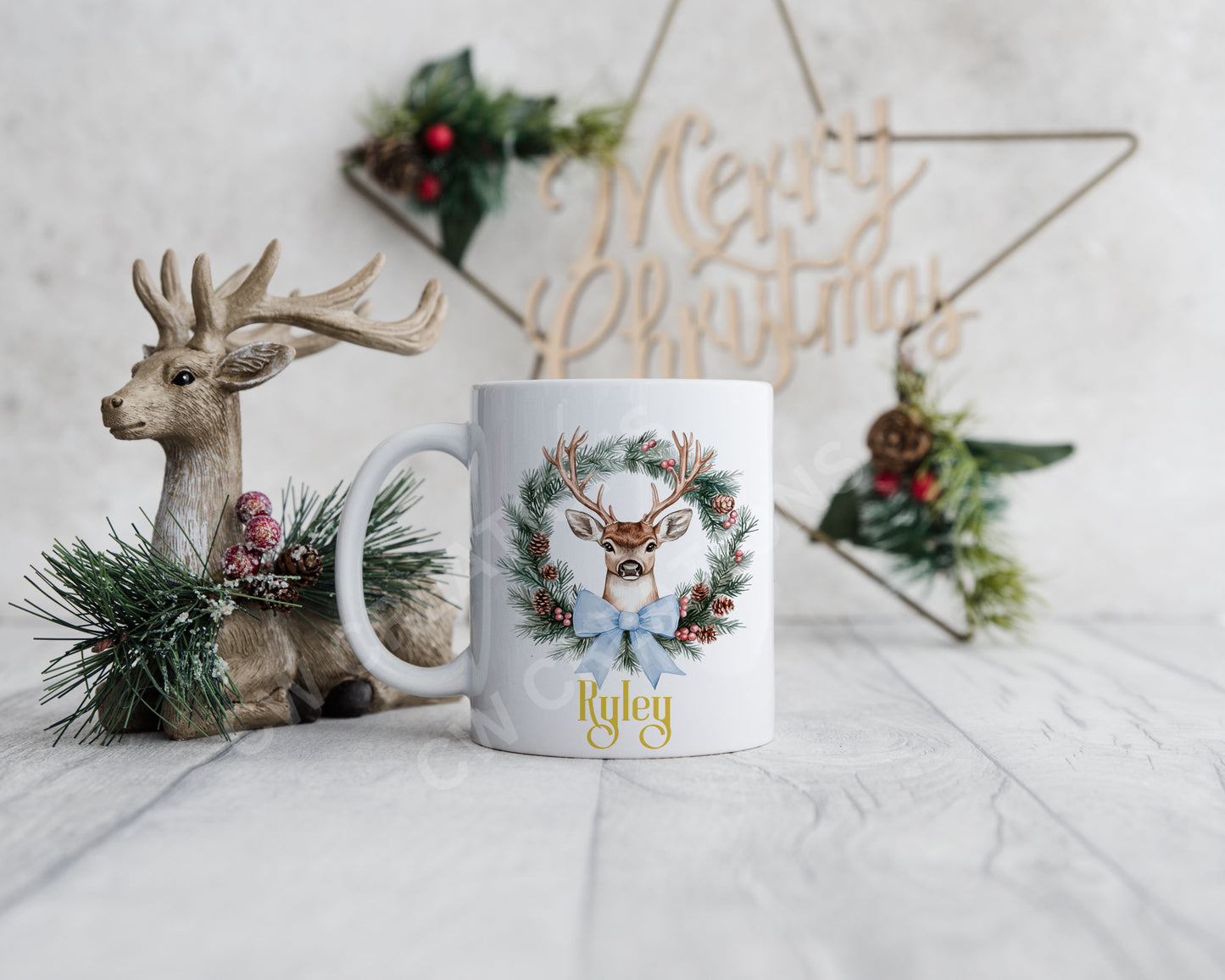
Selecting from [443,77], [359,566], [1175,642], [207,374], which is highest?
[443,77]

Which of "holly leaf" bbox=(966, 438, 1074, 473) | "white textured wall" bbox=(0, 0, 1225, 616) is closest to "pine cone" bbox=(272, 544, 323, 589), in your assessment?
"white textured wall" bbox=(0, 0, 1225, 616)

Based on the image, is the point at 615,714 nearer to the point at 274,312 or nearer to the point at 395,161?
the point at 274,312

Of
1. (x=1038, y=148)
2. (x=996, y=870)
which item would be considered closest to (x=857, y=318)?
(x=1038, y=148)

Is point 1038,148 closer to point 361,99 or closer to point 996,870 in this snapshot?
point 361,99

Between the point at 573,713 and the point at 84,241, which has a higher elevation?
the point at 84,241

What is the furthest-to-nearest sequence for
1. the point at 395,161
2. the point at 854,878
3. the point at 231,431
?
the point at 395,161
the point at 231,431
the point at 854,878

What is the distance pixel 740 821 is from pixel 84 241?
0.95m

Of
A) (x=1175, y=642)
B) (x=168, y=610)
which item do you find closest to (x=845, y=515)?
(x=1175, y=642)

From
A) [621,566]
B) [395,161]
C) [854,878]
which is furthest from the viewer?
[395,161]

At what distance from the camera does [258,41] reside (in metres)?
1.07

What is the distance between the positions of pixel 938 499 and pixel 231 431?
0.58 metres

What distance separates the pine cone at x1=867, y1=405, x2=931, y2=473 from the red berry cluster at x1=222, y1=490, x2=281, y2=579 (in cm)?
53

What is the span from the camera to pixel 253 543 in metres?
0.59

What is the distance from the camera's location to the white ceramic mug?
0.51 metres
